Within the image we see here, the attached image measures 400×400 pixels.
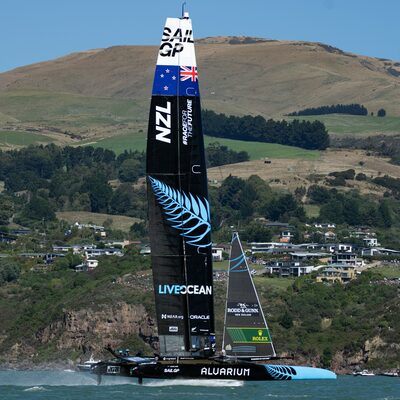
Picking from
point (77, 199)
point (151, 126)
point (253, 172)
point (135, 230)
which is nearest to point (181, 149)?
point (151, 126)

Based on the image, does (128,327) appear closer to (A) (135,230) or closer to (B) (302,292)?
(B) (302,292)

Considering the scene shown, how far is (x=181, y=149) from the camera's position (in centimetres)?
4981

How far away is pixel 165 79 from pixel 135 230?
100328mm

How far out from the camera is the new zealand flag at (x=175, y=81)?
49.7 metres

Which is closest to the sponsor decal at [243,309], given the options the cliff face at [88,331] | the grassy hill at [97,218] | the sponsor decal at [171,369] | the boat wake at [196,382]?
the boat wake at [196,382]

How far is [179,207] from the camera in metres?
49.9

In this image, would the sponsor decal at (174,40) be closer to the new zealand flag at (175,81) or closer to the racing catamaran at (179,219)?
the racing catamaran at (179,219)

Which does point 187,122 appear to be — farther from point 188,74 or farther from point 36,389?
point 36,389

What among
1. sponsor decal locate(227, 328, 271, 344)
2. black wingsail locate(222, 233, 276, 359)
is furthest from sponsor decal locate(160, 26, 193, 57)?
sponsor decal locate(227, 328, 271, 344)

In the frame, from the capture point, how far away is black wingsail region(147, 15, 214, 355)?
4975 centimetres

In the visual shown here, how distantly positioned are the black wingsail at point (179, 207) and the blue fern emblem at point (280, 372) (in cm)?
207

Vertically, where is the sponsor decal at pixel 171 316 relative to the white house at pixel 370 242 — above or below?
above

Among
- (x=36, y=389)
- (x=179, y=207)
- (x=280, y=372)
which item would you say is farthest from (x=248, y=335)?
(x=36, y=389)

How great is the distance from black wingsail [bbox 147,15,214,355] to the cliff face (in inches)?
1725
